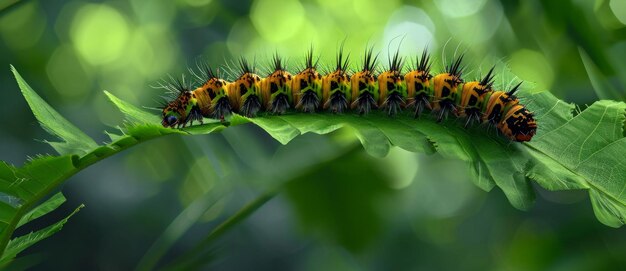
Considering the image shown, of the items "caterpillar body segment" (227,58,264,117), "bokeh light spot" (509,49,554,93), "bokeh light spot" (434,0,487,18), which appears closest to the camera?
"caterpillar body segment" (227,58,264,117)

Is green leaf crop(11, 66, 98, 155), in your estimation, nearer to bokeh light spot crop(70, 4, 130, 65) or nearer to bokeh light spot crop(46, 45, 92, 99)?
bokeh light spot crop(46, 45, 92, 99)

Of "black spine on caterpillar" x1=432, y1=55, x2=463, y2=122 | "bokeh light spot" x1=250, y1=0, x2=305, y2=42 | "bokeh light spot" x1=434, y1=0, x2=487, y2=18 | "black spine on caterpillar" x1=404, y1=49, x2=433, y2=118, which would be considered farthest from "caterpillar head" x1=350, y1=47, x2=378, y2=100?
"bokeh light spot" x1=250, y1=0, x2=305, y2=42

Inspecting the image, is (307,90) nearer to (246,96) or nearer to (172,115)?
(246,96)

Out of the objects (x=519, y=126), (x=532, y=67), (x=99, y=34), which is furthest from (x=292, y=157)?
(x=99, y=34)

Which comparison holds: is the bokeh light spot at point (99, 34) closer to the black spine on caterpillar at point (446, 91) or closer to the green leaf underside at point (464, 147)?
the black spine on caterpillar at point (446, 91)

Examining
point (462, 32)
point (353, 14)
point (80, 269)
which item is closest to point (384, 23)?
point (353, 14)

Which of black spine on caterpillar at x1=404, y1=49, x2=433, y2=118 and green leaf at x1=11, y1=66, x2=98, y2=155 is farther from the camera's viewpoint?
black spine on caterpillar at x1=404, y1=49, x2=433, y2=118

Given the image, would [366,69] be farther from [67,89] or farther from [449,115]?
[67,89]

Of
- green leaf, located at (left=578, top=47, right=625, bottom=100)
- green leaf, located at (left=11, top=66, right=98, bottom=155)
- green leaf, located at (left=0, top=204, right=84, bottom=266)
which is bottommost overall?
green leaf, located at (left=578, top=47, right=625, bottom=100)
